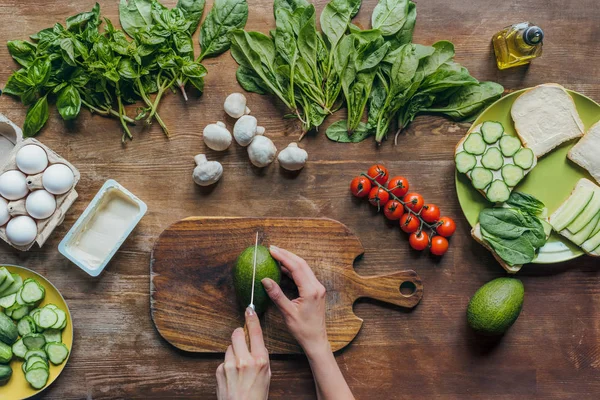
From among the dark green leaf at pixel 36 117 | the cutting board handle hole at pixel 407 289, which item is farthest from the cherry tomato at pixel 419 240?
the dark green leaf at pixel 36 117

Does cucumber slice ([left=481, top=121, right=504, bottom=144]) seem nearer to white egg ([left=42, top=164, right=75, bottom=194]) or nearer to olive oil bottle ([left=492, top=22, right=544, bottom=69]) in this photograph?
olive oil bottle ([left=492, top=22, right=544, bottom=69])

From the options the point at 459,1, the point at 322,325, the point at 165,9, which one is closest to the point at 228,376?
the point at 322,325

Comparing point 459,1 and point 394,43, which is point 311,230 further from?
point 459,1

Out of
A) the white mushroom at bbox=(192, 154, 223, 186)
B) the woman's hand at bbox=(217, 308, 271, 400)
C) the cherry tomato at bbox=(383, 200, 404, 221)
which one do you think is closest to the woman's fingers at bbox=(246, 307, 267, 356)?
the woman's hand at bbox=(217, 308, 271, 400)

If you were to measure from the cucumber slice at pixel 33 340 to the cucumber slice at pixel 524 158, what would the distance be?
6.10 feet

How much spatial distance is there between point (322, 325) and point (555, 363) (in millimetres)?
951

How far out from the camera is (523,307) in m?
2.03

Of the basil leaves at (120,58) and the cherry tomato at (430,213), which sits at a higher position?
the basil leaves at (120,58)

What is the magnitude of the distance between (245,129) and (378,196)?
0.55 m

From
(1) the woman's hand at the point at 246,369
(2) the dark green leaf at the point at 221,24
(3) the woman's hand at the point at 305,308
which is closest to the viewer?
(1) the woman's hand at the point at 246,369


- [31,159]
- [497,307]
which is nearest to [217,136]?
[31,159]

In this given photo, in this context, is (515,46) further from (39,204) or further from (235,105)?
(39,204)

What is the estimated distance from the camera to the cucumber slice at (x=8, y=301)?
1.90 meters

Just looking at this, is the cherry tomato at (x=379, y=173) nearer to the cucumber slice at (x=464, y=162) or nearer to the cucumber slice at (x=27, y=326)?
the cucumber slice at (x=464, y=162)
